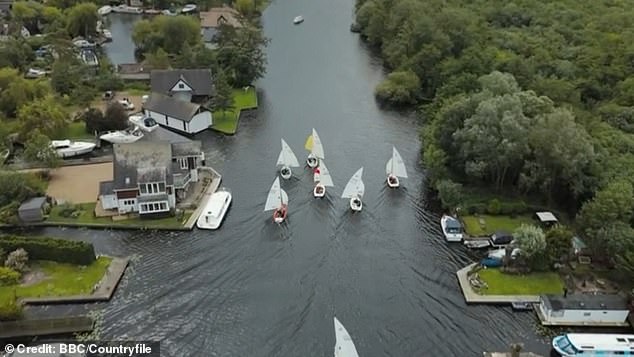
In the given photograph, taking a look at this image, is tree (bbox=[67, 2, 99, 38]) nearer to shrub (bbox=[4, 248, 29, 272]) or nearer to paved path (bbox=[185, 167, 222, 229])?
paved path (bbox=[185, 167, 222, 229])

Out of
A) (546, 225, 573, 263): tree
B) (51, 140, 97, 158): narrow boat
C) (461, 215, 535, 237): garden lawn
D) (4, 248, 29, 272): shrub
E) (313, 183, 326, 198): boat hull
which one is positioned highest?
(546, 225, 573, 263): tree

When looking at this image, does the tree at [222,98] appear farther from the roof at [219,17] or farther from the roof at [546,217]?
the roof at [546,217]

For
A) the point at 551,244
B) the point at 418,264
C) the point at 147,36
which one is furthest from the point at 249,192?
the point at 147,36

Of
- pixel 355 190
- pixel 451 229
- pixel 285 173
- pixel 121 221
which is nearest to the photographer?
pixel 451 229

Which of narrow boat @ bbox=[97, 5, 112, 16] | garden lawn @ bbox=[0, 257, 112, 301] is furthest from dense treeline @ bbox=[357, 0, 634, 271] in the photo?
narrow boat @ bbox=[97, 5, 112, 16]

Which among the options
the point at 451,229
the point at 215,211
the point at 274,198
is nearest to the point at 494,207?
the point at 451,229

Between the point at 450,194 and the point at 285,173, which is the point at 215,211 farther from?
the point at 450,194
